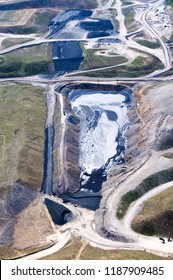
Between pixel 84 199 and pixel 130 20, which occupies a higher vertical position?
pixel 130 20

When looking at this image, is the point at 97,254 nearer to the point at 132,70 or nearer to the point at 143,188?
the point at 143,188

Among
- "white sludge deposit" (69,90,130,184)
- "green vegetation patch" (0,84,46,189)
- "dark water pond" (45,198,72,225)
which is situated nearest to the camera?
"dark water pond" (45,198,72,225)

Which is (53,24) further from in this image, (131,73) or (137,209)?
(137,209)

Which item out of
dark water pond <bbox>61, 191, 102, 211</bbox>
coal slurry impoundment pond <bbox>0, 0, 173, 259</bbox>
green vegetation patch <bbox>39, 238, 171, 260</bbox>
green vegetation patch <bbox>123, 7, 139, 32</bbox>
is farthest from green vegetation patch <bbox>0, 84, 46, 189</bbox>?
green vegetation patch <bbox>123, 7, 139, 32</bbox>

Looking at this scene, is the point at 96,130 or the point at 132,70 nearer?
the point at 96,130

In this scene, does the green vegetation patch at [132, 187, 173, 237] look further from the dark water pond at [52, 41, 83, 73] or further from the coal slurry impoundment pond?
the dark water pond at [52, 41, 83, 73]

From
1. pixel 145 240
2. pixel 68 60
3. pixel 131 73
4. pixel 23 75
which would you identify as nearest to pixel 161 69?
pixel 131 73

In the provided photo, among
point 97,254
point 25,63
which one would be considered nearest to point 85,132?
point 25,63
